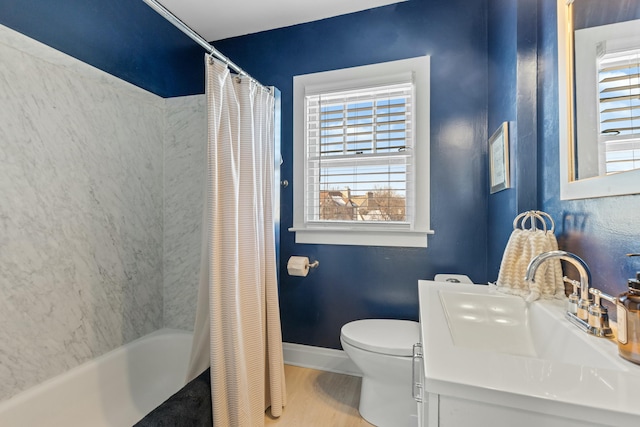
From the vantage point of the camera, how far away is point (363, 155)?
79.3 inches

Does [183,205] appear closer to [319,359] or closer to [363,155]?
[363,155]

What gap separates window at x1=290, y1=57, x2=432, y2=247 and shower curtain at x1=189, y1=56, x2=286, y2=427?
502mm

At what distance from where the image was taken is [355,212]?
2.03 m

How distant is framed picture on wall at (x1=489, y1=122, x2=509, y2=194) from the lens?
4.63 ft

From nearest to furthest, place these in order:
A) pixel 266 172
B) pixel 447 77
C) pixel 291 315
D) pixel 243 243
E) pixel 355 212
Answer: pixel 243 243, pixel 266 172, pixel 447 77, pixel 355 212, pixel 291 315

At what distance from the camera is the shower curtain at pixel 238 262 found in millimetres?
1225

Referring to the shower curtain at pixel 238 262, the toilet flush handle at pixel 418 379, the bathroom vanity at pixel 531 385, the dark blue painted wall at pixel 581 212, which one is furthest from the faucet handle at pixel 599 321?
the shower curtain at pixel 238 262

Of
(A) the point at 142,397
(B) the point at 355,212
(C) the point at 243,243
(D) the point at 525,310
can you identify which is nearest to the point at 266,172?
(C) the point at 243,243

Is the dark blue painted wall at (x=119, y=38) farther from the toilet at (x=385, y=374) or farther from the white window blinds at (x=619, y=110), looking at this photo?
the white window blinds at (x=619, y=110)

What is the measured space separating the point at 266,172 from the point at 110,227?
A: 0.97 m

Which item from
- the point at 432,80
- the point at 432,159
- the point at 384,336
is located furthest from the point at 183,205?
the point at 432,80

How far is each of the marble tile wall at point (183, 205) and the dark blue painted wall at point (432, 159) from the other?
0.60 metres

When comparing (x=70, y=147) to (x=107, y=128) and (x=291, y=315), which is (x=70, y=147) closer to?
(x=107, y=128)

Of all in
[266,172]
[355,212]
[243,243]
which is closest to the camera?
[243,243]
